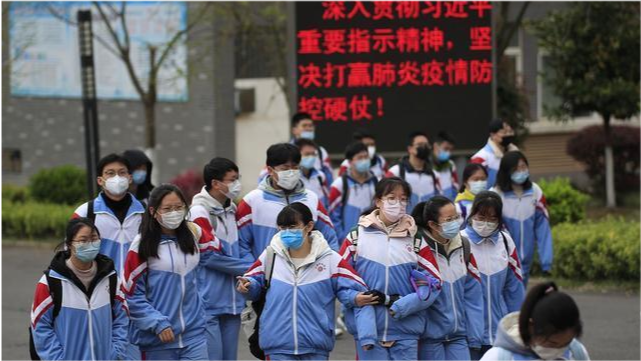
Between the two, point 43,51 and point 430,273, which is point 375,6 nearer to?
point 430,273

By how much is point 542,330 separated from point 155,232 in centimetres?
352

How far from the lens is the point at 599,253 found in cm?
1376

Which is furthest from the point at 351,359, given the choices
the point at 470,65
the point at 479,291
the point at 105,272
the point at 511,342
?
the point at 511,342

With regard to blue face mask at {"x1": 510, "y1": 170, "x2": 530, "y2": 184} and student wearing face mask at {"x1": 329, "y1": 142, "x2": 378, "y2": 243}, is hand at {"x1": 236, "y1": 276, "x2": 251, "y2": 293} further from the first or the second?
student wearing face mask at {"x1": 329, "y1": 142, "x2": 378, "y2": 243}

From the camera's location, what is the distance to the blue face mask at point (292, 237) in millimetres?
7539

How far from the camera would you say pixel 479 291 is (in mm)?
8125

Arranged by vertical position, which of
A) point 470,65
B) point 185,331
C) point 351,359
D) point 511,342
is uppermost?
point 470,65

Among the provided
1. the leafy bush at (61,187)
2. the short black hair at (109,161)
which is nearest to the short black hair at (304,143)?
the short black hair at (109,161)

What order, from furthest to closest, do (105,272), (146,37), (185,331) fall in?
(146,37) < (185,331) < (105,272)

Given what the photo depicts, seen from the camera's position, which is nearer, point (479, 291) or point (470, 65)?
point (479, 291)

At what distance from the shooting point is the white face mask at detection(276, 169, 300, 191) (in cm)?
906

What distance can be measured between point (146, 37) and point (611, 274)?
13.1m

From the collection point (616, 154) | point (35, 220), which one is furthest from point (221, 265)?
point (616, 154)

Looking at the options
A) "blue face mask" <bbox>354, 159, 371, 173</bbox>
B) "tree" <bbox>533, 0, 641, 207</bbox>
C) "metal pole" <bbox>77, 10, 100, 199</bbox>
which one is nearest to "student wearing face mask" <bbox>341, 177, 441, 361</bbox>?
"blue face mask" <bbox>354, 159, 371, 173</bbox>
